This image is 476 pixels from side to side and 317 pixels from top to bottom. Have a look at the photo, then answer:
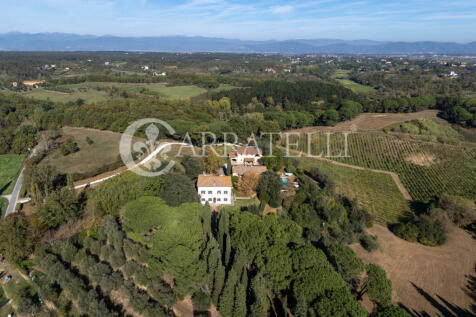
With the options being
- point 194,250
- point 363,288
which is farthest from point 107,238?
point 363,288

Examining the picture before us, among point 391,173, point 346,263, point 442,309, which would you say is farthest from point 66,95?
point 442,309

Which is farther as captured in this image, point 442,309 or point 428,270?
point 428,270

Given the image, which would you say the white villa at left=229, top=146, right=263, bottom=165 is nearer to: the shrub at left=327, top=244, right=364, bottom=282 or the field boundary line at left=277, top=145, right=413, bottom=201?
the field boundary line at left=277, top=145, right=413, bottom=201

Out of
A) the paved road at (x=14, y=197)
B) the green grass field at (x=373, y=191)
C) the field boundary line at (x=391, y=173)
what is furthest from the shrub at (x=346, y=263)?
the paved road at (x=14, y=197)

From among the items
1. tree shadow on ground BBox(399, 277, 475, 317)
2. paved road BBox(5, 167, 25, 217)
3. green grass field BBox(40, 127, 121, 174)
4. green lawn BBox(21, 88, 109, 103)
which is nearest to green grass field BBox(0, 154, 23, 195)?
paved road BBox(5, 167, 25, 217)

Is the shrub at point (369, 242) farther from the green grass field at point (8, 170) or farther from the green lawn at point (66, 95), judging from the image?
the green lawn at point (66, 95)

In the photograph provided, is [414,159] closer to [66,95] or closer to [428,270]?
[428,270]

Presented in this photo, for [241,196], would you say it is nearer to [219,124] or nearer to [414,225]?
[414,225]
